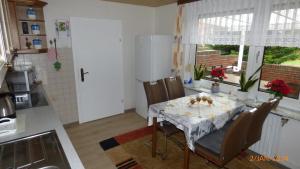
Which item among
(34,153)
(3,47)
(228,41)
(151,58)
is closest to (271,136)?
(228,41)

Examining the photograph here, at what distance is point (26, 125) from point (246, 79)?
8.62 feet

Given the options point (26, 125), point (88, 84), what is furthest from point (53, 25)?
point (26, 125)

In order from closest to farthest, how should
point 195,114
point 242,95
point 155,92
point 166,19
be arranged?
point 195,114, point 242,95, point 155,92, point 166,19

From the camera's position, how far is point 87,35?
3.07 metres

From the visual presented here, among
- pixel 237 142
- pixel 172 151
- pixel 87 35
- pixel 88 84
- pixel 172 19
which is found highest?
pixel 172 19

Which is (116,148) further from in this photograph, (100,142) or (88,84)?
(88,84)

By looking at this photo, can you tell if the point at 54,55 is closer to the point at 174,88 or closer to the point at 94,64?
the point at 94,64

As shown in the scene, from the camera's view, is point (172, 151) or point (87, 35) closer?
point (172, 151)

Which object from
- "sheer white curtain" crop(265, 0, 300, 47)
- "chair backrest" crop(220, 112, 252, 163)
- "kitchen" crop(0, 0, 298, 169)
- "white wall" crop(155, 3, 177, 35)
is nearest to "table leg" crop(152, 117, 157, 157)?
"kitchen" crop(0, 0, 298, 169)

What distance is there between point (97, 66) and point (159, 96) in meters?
1.42

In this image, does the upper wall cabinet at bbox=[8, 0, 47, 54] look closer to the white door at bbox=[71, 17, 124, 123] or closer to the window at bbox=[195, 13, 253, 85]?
the white door at bbox=[71, 17, 124, 123]

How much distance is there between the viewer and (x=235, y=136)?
159 centimetres

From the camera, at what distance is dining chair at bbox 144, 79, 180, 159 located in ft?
7.29

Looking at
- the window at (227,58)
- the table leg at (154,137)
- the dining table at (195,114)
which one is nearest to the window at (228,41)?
the window at (227,58)
